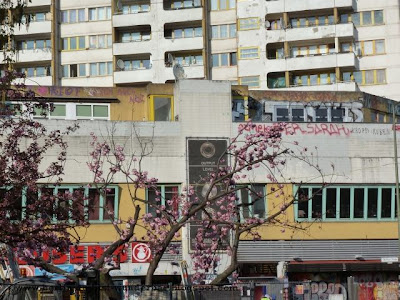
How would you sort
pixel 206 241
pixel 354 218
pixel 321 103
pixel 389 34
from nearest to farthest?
pixel 206 241
pixel 354 218
pixel 321 103
pixel 389 34

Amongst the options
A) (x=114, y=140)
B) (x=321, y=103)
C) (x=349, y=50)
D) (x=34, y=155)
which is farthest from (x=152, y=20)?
(x=34, y=155)

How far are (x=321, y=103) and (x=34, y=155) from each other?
23198 millimetres

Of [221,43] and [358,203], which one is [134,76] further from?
[358,203]

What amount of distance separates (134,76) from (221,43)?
25.2ft

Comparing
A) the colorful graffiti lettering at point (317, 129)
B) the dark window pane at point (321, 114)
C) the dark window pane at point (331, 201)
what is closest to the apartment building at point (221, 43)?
the dark window pane at point (321, 114)

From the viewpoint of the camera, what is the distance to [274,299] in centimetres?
3453

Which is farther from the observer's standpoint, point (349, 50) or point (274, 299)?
point (349, 50)

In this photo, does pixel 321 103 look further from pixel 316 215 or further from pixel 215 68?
pixel 215 68

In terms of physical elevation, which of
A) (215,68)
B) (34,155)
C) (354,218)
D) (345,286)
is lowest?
(345,286)

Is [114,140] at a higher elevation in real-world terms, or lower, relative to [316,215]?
higher

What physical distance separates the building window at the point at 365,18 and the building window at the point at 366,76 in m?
3.96

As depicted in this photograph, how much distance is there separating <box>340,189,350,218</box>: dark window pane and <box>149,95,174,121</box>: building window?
30.6 feet

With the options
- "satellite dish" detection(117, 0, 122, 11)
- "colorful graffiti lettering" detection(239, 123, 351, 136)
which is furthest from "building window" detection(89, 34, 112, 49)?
"colorful graffiti lettering" detection(239, 123, 351, 136)

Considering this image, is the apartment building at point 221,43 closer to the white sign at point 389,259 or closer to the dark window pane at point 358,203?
the dark window pane at point 358,203
